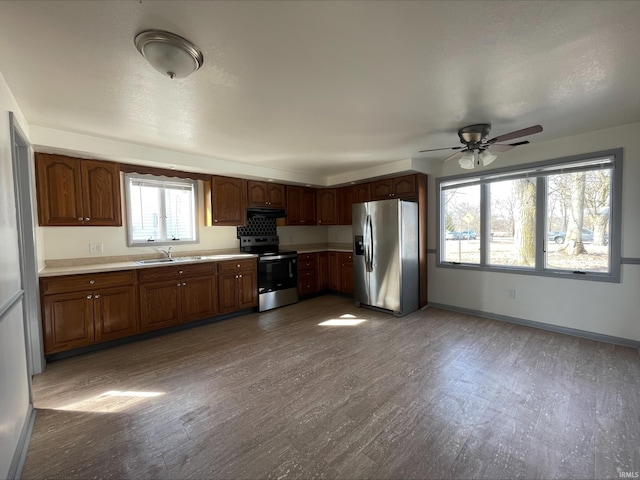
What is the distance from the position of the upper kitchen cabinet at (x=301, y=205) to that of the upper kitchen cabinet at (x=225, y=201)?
95 cm

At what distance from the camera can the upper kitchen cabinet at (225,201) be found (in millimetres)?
4211

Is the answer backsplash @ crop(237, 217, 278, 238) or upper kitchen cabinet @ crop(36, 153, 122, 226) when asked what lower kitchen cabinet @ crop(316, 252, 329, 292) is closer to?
backsplash @ crop(237, 217, 278, 238)

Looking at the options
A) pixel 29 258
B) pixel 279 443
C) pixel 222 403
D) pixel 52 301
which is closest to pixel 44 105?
pixel 29 258

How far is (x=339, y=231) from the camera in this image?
242 inches

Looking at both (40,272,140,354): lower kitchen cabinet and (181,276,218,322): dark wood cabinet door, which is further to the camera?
(181,276,218,322): dark wood cabinet door

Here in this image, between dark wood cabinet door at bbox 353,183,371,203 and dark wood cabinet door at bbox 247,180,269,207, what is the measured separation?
1630 mm

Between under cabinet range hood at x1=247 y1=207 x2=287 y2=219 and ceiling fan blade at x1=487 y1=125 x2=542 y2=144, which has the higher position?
ceiling fan blade at x1=487 y1=125 x2=542 y2=144

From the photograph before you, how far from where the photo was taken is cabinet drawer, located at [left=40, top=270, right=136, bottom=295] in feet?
9.00

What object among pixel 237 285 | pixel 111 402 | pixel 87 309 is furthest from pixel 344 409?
pixel 87 309

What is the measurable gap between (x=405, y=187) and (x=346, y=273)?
1931mm

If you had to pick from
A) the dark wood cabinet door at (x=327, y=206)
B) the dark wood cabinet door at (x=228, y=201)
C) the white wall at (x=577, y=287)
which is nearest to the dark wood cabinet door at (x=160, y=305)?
the dark wood cabinet door at (x=228, y=201)

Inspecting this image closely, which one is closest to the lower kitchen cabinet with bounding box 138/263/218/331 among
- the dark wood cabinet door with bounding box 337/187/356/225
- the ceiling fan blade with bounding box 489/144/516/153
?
the dark wood cabinet door with bounding box 337/187/356/225

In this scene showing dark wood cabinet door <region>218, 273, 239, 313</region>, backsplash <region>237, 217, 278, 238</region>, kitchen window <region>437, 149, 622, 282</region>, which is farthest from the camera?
backsplash <region>237, 217, 278, 238</region>

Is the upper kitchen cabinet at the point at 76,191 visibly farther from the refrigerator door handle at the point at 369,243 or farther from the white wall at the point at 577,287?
the white wall at the point at 577,287
